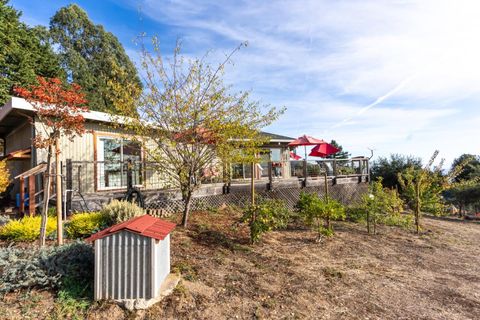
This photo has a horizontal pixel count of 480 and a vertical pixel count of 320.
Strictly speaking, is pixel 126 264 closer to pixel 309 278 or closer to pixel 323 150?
pixel 309 278

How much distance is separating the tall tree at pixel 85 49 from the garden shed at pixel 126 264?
23601 mm

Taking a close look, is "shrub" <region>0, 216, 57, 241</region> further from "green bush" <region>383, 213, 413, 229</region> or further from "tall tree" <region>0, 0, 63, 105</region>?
"tall tree" <region>0, 0, 63, 105</region>

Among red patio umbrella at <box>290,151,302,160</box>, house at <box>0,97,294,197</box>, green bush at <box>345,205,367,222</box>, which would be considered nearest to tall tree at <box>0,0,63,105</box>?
house at <box>0,97,294,197</box>

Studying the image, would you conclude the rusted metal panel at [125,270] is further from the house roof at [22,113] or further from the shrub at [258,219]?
the house roof at [22,113]

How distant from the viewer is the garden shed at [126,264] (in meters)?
3.21

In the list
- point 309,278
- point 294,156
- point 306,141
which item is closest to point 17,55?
point 306,141

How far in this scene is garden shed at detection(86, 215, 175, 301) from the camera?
3211 mm

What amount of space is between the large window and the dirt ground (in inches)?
141

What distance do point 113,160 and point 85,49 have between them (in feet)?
74.7

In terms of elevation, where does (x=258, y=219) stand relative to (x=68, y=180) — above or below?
below

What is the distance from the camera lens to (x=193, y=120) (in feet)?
21.1

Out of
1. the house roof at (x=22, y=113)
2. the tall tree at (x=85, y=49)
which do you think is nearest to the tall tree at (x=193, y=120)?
the house roof at (x=22, y=113)

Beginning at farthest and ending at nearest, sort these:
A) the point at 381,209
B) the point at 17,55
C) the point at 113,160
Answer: the point at 17,55
the point at 113,160
the point at 381,209

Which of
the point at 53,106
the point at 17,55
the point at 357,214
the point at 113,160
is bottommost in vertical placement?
the point at 357,214
